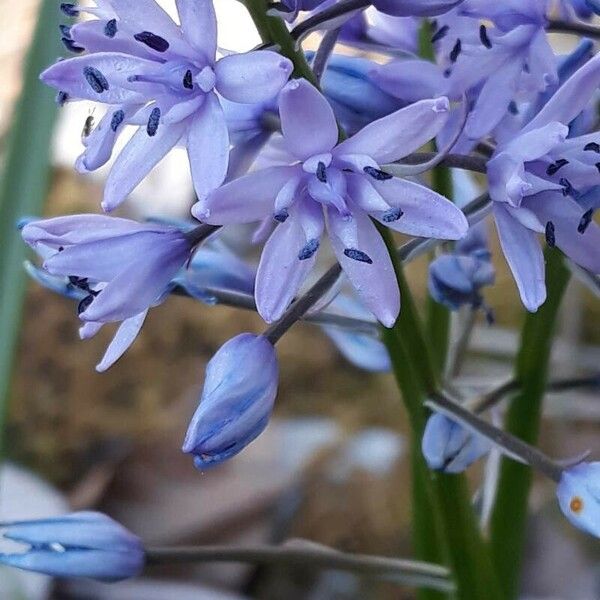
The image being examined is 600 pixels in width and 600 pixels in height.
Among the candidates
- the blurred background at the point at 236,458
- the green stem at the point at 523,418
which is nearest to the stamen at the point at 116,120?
the green stem at the point at 523,418

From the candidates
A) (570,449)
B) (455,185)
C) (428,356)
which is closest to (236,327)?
(570,449)

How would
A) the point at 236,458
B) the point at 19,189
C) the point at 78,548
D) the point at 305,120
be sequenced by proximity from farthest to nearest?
the point at 236,458 → the point at 19,189 → the point at 78,548 → the point at 305,120

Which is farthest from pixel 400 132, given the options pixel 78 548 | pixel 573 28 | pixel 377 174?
pixel 78 548

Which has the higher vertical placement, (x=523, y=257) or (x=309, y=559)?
(x=523, y=257)

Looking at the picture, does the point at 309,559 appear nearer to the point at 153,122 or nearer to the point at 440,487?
the point at 440,487

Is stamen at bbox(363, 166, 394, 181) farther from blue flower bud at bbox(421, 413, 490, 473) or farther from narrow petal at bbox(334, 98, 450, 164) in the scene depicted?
blue flower bud at bbox(421, 413, 490, 473)

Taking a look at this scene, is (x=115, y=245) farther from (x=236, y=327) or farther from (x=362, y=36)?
(x=236, y=327)
